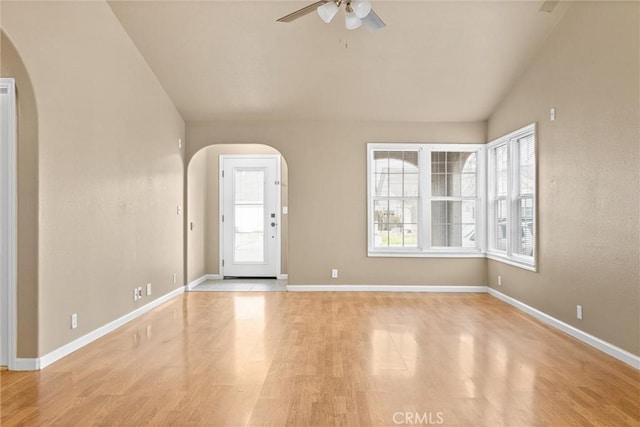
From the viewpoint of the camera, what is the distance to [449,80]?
589 cm

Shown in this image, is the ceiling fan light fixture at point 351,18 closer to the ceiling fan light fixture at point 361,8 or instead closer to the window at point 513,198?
the ceiling fan light fixture at point 361,8

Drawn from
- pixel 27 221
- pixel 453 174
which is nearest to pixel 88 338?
pixel 27 221

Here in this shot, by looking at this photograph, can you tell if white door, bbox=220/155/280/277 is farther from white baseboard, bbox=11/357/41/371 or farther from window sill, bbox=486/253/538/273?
white baseboard, bbox=11/357/41/371

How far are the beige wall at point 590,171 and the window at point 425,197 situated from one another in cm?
160

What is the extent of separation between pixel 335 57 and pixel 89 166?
121 inches

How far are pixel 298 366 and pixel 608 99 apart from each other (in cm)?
345

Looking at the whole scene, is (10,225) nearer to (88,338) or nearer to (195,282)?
(88,338)

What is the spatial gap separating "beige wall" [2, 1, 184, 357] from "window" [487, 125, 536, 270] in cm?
462

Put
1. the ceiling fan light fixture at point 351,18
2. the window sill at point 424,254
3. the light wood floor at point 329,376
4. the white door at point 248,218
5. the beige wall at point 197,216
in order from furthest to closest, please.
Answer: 1. the white door at point 248,218
2. the beige wall at point 197,216
3. the window sill at point 424,254
4. the ceiling fan light fixture at point 351,18
5. the light wood floor at point 329,376

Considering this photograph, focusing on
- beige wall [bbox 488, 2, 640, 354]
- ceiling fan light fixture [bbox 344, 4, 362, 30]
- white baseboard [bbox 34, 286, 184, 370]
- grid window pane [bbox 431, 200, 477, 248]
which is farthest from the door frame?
grid window pane [bbox 431, 200, 477, 248]

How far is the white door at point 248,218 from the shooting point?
317 inches

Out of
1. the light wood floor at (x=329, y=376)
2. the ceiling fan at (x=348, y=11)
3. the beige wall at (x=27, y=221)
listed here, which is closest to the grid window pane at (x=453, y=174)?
the light wood floor at (x=329, y=376)

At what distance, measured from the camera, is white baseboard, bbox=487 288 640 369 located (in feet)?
11.7

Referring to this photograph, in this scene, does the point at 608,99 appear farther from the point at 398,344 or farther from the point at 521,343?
the point at 398,344
